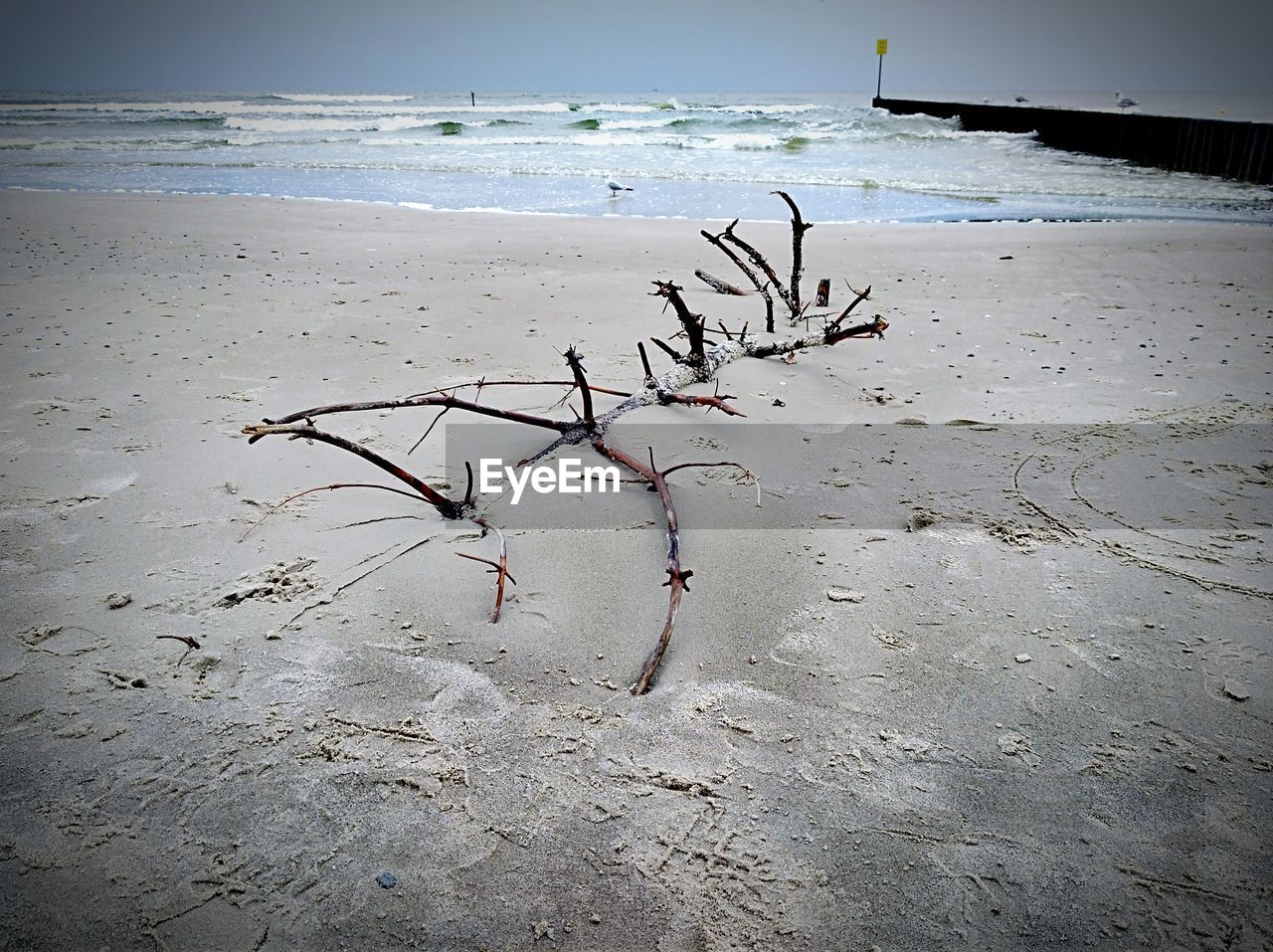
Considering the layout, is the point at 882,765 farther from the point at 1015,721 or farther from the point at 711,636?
the point at 711,636

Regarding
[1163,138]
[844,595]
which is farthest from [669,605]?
[1163,138]

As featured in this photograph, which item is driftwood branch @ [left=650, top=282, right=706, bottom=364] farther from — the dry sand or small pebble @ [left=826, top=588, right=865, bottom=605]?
small pebble @ [left=826, top=588, right=865, bottom=605]

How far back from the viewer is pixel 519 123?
88.0ft

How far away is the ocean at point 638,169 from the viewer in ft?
31.3

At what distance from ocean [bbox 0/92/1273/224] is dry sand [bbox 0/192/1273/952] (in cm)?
687

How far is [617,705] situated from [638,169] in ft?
45.8

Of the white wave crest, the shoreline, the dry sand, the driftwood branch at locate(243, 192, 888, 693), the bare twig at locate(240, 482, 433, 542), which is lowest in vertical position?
the dry sand

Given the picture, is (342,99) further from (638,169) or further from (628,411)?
(628,411)

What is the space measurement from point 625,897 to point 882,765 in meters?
0.58

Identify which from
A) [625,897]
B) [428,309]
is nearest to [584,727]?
[625,897]

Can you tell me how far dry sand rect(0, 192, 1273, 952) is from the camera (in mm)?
1263

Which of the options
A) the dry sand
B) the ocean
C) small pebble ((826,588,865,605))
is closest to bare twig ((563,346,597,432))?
the dry sand

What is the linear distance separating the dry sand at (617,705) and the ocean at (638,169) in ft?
22.6

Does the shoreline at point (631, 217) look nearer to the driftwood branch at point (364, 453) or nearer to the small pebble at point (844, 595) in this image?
the driftwood branch at point (364, 453)
